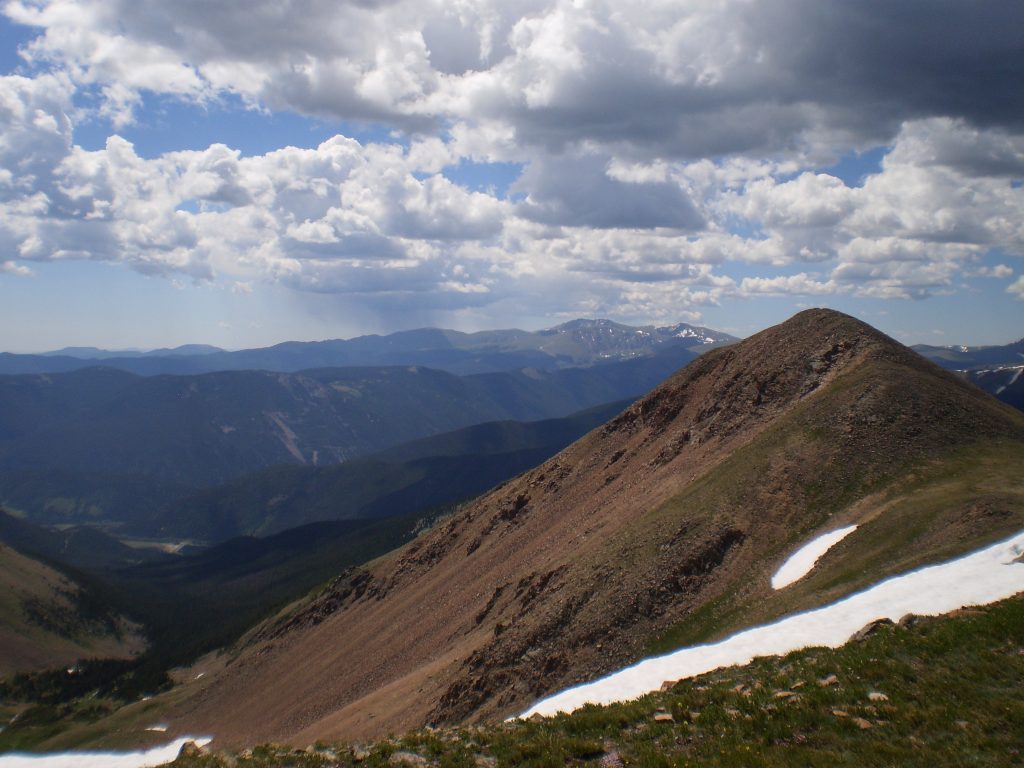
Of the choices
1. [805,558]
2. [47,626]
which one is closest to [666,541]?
[805,558]

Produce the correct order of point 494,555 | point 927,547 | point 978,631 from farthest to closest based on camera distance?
point 494,555 < point 927,547 < point 978,631

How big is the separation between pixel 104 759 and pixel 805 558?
93.1m

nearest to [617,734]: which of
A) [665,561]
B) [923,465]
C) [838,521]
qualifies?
[665,561]

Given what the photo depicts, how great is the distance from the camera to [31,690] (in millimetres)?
140125

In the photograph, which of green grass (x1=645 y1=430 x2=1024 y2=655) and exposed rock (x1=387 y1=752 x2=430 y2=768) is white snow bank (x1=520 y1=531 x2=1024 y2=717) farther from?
exposed rock (x1=387 y1=752 x2=430 y2=768)

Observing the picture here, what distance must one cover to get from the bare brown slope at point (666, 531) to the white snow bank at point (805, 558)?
3.18 feet

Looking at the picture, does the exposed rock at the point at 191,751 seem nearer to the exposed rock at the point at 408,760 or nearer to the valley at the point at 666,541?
the valley at the point at 666,541

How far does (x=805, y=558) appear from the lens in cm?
4153

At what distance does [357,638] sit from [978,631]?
237 ft

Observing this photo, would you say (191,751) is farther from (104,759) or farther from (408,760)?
(104,759)

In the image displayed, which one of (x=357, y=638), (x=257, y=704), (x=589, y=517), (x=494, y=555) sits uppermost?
(x=589, y=517)

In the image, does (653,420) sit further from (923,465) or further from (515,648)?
(515,648)

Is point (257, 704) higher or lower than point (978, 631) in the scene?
lower

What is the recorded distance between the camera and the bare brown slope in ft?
136
